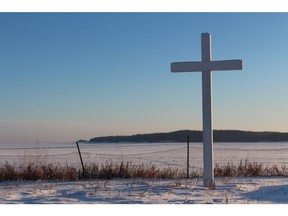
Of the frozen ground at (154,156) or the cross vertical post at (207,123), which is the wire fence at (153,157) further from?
the cross vertical post at (207,123)

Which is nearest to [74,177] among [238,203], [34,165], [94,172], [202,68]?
[94,172]

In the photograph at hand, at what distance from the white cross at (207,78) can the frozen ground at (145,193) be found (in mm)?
554

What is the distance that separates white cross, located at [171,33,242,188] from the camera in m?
10.7

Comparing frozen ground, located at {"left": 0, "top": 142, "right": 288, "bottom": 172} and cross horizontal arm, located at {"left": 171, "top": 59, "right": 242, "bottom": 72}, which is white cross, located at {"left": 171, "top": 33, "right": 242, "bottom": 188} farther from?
frozen ground, located at {"left": 0, "top": 142, "right": 288, "bottom": 172}

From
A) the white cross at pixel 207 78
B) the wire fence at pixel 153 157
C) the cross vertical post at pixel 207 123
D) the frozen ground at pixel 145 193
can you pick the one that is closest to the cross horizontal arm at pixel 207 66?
the white cross at pixel 207 78

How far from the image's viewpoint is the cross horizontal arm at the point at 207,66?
35.5ft

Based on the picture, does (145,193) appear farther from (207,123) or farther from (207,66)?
(207,66)

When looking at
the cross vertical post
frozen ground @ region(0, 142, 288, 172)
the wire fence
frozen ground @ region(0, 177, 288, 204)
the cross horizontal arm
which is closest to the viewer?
frozen ground @ region(0, 177, 288, 204)

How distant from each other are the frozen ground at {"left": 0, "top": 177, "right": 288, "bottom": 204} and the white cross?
1.82 ft

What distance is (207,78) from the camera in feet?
35.6

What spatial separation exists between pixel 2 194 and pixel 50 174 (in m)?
3.51

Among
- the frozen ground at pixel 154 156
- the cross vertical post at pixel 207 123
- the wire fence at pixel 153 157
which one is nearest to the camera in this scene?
the cross vertical post at pixel 207 123

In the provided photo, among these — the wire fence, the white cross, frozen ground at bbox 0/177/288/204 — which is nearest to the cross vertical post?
the white cross

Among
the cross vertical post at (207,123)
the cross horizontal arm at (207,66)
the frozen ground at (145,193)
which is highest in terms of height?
the cross horizontal arm at (207,66)
